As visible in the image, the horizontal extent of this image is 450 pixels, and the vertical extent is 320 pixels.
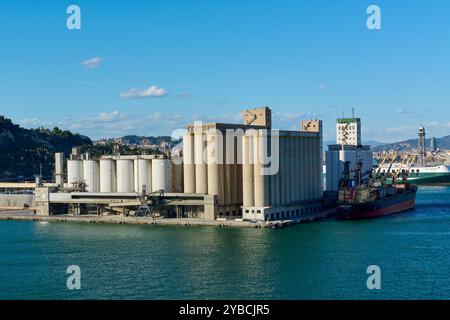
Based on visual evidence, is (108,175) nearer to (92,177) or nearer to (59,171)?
(92,177)

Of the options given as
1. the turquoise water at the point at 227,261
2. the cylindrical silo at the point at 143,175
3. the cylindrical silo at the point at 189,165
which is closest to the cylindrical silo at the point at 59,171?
the cylindrical silo at the point at 143,175

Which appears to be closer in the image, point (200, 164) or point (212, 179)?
point (212, 179)

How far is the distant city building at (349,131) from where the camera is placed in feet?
257

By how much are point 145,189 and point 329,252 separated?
66.8ft

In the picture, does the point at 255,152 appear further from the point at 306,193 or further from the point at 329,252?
the point at 329,252

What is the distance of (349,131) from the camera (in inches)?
3095

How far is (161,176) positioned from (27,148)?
58694mm

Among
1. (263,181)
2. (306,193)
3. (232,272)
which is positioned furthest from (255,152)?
(232,272)

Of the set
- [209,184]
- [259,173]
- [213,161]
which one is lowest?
[209,184]

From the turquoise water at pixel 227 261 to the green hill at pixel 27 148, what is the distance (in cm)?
5168

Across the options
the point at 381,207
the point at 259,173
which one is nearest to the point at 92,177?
the point at 259,173

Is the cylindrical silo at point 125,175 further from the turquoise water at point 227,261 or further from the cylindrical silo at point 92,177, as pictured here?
the turquoise water at point 227,261

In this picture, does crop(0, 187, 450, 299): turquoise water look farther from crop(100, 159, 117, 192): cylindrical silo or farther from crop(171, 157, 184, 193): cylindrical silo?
crop(100, 159, 117, 192): cylindrical silo

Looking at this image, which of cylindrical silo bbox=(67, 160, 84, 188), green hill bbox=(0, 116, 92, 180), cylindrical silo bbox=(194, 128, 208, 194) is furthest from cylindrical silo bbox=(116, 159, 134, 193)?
green hill bbox=(0, 116, 92, 180)
